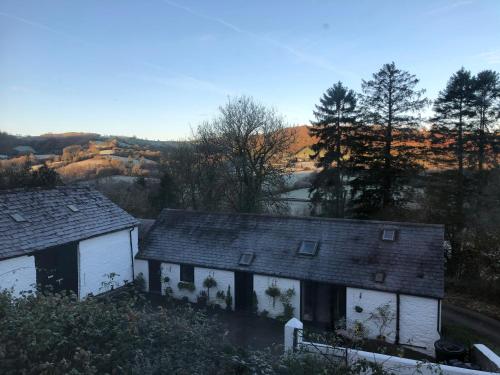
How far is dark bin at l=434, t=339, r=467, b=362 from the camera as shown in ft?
39.7

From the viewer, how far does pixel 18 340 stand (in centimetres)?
627

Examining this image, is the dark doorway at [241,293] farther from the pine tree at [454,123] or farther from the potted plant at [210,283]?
the pine tree at [454,123]

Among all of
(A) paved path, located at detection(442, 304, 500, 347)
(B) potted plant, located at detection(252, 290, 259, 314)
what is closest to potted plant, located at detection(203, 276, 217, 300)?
(B) potted plant, located at detection(252, 290, 259, 314)

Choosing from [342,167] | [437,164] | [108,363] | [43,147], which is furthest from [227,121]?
[43,147]

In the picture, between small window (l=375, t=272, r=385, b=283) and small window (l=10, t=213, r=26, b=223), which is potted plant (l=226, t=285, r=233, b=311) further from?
small window (l=10, t=213, r=26, b=223)

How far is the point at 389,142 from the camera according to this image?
28453 millimetres

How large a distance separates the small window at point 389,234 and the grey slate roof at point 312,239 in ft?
0.60

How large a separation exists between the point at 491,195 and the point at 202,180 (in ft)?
74.8

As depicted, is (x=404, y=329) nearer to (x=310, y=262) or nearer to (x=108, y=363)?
(x=310, y=262)

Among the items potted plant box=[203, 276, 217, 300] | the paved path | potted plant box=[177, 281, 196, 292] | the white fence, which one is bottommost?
the paved path

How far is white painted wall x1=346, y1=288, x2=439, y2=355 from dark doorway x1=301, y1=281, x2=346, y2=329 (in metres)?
0.65

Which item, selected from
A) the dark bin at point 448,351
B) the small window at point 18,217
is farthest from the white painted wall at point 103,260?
the dark bin at point 448,351

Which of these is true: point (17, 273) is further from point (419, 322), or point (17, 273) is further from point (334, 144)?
point (334, 144)

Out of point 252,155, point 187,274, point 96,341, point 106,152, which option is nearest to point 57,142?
point 106,152
